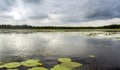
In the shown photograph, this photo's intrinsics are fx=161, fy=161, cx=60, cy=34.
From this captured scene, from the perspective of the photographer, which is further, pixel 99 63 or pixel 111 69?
pixel 99 63

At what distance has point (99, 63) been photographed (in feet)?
23.4

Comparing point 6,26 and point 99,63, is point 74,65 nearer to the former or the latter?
point 99,63

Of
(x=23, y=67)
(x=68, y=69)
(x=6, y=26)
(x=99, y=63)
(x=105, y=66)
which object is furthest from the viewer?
(x=6, y=26)

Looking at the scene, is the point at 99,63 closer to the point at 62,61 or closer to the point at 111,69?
the point at 111,69

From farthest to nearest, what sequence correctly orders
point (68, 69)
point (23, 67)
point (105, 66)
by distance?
1. point (105, 66)
2. point (23, 67)
3. point (68, 69)

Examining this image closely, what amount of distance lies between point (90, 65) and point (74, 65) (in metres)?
0.80

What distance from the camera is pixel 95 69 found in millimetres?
6238

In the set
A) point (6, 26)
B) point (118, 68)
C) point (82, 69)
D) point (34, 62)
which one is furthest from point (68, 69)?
point (6, 26)

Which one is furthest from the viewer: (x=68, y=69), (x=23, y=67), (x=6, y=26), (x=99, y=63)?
(x=6, y=26)

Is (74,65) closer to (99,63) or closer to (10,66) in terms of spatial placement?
(99,63)

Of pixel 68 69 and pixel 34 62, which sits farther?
pixel 34 62

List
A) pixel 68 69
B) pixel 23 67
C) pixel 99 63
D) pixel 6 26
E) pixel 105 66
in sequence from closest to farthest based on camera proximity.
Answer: pixel 68 69 → pixel 23 67 → pixel 105 66 → pixel 99 63 → pixel 6 26

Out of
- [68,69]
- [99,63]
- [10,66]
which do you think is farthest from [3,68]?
[99,63]

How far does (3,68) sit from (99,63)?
13.2 ft
